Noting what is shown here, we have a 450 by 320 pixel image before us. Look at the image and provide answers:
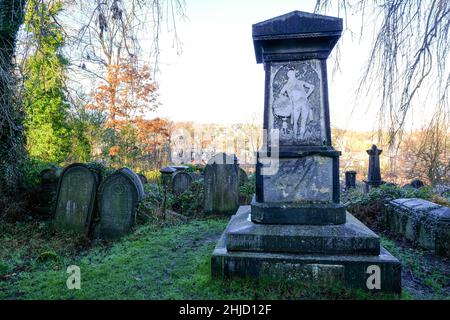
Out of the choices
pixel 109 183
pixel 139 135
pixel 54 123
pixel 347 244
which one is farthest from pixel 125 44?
pixel 139 135


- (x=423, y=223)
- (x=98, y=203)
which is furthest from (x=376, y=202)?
(x=98, y=203)

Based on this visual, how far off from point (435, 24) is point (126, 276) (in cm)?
404

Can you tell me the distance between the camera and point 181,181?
9773 mm

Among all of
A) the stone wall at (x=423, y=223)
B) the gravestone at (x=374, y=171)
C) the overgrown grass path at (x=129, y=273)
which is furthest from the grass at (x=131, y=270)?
the gravestone at (x=374, y=171)

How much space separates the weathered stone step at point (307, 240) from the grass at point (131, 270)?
364 millimetres

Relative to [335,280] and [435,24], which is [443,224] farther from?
[435,24]

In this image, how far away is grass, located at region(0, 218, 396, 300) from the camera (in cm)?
288

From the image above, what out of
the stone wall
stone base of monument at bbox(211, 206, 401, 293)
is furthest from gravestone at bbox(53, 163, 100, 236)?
the stone wall

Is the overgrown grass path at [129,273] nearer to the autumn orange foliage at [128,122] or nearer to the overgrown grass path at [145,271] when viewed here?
the overgrown grass path at [145,271]

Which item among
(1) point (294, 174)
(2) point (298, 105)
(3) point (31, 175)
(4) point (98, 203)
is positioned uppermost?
(2) point (298, 105)

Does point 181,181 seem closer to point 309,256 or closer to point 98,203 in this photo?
point 98,203

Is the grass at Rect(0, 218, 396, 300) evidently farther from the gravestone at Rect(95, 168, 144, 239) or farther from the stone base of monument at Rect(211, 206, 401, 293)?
the gravestone at Rect(95, 168, 144, 239)

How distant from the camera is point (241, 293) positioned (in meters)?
2.85

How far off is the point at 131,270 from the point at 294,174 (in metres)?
2.38
